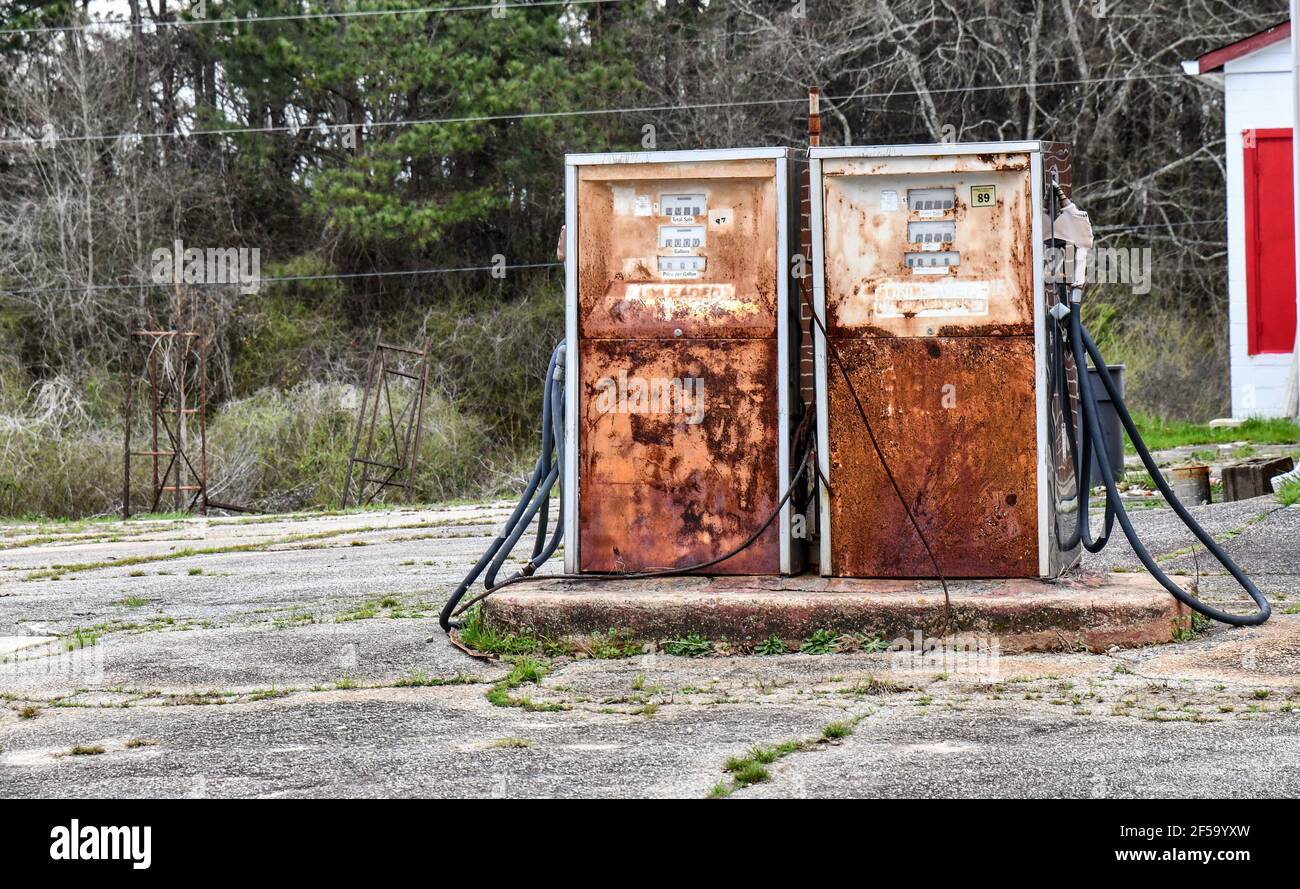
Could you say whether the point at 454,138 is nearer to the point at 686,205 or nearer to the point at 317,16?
the point at 317,16

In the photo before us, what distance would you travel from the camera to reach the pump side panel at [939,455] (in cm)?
662

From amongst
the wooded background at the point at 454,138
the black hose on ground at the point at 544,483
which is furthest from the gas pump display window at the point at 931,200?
the wooded background at the point at 454,138

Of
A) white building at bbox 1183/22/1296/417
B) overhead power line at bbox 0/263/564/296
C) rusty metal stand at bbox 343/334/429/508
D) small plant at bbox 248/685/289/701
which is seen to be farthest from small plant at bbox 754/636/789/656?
overhead power line at bbox 0/263/564/296

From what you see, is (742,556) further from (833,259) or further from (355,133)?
(355,133)

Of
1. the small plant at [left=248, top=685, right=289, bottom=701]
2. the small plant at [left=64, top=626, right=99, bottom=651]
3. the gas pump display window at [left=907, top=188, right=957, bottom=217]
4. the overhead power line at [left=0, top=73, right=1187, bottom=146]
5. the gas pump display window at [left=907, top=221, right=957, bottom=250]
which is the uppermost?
the overhead power line at [left=0, top=73, right=1187, bottom=146]

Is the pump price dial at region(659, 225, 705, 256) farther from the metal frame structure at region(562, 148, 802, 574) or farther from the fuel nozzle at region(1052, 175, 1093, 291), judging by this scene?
the fuel nozzle at region(1052, 175, 1093, 291)

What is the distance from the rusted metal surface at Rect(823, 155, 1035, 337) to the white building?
46.2ft

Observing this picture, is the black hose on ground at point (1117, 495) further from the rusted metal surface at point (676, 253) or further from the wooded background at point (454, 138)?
the wooded background at point (454, 138)

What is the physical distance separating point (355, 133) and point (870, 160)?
978 inches

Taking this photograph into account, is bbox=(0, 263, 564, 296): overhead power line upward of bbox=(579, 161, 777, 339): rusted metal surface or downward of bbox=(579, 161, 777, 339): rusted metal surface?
upward

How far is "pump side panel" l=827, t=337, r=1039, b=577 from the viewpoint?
6617mm

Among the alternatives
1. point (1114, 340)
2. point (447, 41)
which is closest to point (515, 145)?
point (447, 41)

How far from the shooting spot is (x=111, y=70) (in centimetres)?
2986

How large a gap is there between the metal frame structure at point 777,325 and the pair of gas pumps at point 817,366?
0.01 metres
